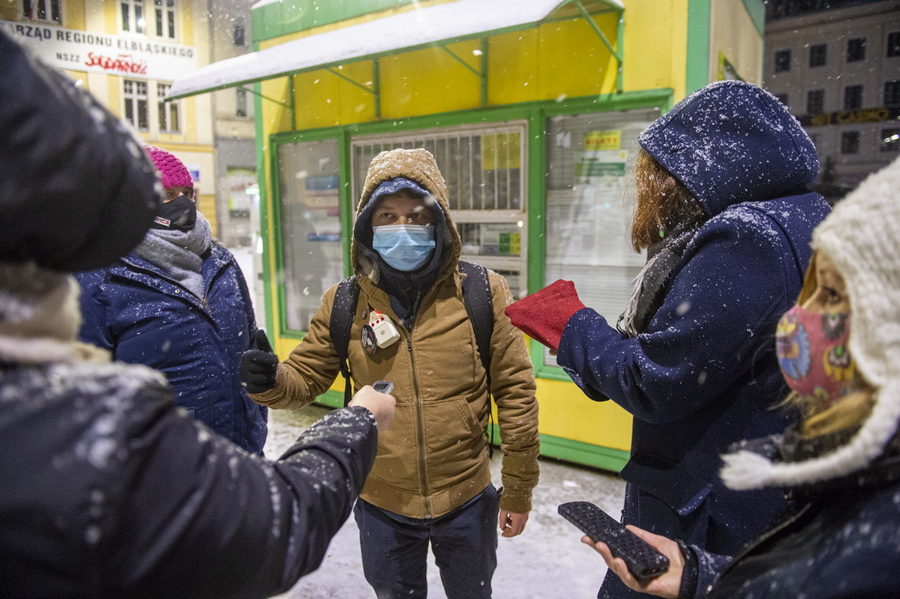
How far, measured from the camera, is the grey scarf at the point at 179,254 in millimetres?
2227

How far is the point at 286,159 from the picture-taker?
574 centimetres

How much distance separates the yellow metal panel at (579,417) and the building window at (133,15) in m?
4.36

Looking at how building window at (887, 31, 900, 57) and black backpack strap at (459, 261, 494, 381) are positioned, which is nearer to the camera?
black backpack strap at (459, 261, 494, 381)

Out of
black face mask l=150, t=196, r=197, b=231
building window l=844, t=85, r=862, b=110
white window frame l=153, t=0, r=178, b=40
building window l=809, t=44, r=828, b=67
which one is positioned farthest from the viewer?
building window l=809, t=44, r=828, b=67

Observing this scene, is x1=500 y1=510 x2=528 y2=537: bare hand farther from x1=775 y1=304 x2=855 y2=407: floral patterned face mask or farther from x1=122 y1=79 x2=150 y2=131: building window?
x1=122 y1=79 x2=150 y2=131: building window

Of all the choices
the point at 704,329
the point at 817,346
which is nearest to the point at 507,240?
the point at 704,329

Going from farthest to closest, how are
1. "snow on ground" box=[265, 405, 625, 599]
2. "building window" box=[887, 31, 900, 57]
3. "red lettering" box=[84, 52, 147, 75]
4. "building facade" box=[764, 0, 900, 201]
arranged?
1. "building facade" box=[764, 0, 900, 201]
2. "building window" box=[887, 31, 900, 57]
3. "red lettering" box=[84, 52, 147, 75]
4. "snow on ground" box=[265, 405, 625, 599]

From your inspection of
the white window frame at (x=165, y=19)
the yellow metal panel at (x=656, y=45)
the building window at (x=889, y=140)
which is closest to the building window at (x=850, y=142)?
the building window at (x=889, y=140)

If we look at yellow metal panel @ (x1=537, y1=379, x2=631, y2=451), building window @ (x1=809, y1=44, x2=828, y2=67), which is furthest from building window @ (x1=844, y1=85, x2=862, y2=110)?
yellow metal panel @ (x1=537, y1=379, x2=631, y2=451)

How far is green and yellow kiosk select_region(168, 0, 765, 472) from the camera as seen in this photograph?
3793 mm

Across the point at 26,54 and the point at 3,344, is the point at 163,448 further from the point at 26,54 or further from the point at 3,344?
the point at 26,54

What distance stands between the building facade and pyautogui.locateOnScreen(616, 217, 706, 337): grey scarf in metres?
23.9

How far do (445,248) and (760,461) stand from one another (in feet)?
5.06

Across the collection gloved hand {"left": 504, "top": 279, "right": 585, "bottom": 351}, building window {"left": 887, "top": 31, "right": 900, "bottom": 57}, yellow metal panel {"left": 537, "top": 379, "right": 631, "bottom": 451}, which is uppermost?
building window {"left": 887, "top": 31, "right": 900, "bottom": 57}
